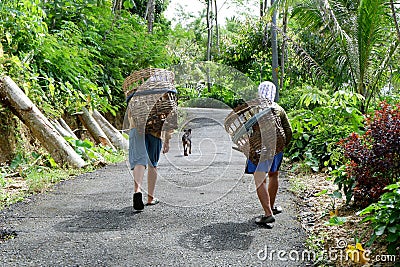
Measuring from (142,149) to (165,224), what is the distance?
3.32 ft

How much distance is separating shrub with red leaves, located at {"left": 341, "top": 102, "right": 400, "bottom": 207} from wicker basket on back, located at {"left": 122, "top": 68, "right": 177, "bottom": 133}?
6.24 feet

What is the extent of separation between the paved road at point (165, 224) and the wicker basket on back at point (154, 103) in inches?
10.4

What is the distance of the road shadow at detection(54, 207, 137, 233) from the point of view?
15.1ft

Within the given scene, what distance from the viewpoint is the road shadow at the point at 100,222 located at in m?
4.60

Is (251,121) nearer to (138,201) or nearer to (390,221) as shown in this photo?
(138,201)

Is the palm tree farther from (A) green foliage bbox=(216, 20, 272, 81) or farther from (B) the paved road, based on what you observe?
(A) green foliage bbox=(216, 20, 272, 81)

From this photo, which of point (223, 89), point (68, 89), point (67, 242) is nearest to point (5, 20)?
point (68, 89)

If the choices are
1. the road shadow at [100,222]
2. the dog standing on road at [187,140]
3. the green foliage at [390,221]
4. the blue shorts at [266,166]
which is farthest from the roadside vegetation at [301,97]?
the road shadow at [100,222]

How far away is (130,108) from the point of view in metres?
5.41

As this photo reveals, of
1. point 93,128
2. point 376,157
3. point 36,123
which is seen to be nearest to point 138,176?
point 376,157

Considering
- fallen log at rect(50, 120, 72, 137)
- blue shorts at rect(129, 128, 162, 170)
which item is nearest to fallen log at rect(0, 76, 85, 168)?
fallen log at rect(50, 120, 72, 137)

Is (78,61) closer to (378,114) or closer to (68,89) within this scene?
(68,89)

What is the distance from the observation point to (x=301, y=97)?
920 cm

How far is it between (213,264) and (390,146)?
1.79 m
